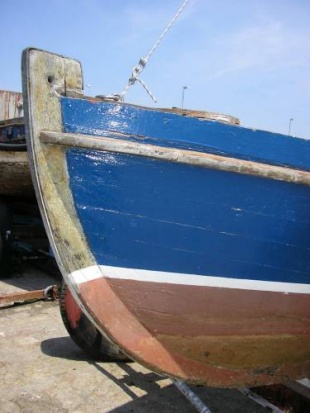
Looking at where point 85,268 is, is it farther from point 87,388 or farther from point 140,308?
point 87,388

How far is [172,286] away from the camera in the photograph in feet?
7.64

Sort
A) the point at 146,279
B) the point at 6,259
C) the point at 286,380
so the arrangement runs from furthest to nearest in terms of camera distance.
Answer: the point at 6,259 → the point at 286,380 → the point at 146,279

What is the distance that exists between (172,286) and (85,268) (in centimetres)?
50

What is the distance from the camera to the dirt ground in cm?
282

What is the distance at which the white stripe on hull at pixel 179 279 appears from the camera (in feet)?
7.22

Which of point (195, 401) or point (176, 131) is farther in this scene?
point (195, 401)

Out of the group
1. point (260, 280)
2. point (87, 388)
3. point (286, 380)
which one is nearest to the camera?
point (260, 280)

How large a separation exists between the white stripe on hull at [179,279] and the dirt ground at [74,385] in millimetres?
1042

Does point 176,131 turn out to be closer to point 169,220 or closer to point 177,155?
point 177,155

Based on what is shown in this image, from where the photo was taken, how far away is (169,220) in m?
2.23

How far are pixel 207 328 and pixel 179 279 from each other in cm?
36

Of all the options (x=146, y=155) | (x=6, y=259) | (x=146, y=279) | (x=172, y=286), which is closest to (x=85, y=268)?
(x=146, y=279)

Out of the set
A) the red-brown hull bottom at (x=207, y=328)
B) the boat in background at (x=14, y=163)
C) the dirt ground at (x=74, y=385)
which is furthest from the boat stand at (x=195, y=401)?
the boat in background at (x=14, y=163)

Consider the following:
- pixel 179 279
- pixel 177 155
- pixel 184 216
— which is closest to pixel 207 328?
pixel 179 279
